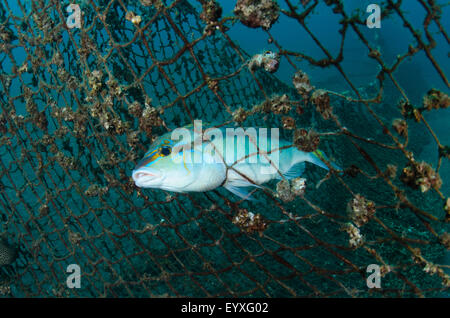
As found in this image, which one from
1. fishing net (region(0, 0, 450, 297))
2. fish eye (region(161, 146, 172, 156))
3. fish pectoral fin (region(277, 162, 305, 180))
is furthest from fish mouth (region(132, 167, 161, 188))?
fish pectoral fin (region(277, 162, 305, 180))

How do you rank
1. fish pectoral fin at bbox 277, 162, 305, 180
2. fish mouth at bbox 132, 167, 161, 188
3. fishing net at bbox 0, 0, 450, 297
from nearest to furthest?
fishing net at bbox 0, 0, 450, 297 → fish mouth at bbox 132, 167, 161, 188 → fish pectoral fin at bbox 277, 162, 305, 180

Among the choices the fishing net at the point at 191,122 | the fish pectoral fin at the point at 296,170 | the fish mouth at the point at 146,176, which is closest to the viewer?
the fishing net at the point at 191,122

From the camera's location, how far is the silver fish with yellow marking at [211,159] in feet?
5.16

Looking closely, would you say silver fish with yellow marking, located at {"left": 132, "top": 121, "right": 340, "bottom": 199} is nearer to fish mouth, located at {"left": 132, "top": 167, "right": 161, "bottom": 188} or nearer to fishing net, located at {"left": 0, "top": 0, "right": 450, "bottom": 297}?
fish mouth, located at {"left": 132, "top": 167, "right": 161, "bottom": 188}

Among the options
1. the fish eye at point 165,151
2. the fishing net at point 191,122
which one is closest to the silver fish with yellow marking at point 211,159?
the fish eye at point 165,151

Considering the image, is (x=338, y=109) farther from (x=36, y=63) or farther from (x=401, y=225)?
(x=36, y=63)

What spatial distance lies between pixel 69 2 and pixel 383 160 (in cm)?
469

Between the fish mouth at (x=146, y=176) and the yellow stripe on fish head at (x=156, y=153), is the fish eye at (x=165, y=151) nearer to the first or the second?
the yellow stripe on fish head at (x=156, y=153)

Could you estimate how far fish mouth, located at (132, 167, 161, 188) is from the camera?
154 centimetres

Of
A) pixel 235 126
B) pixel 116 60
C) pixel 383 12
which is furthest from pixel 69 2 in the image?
pixel 383 12

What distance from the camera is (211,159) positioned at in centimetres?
168

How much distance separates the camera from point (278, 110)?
1569 mm

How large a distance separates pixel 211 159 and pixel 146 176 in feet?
1.38

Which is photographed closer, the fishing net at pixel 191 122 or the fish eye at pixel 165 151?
the fishing net at pixel 191 122
